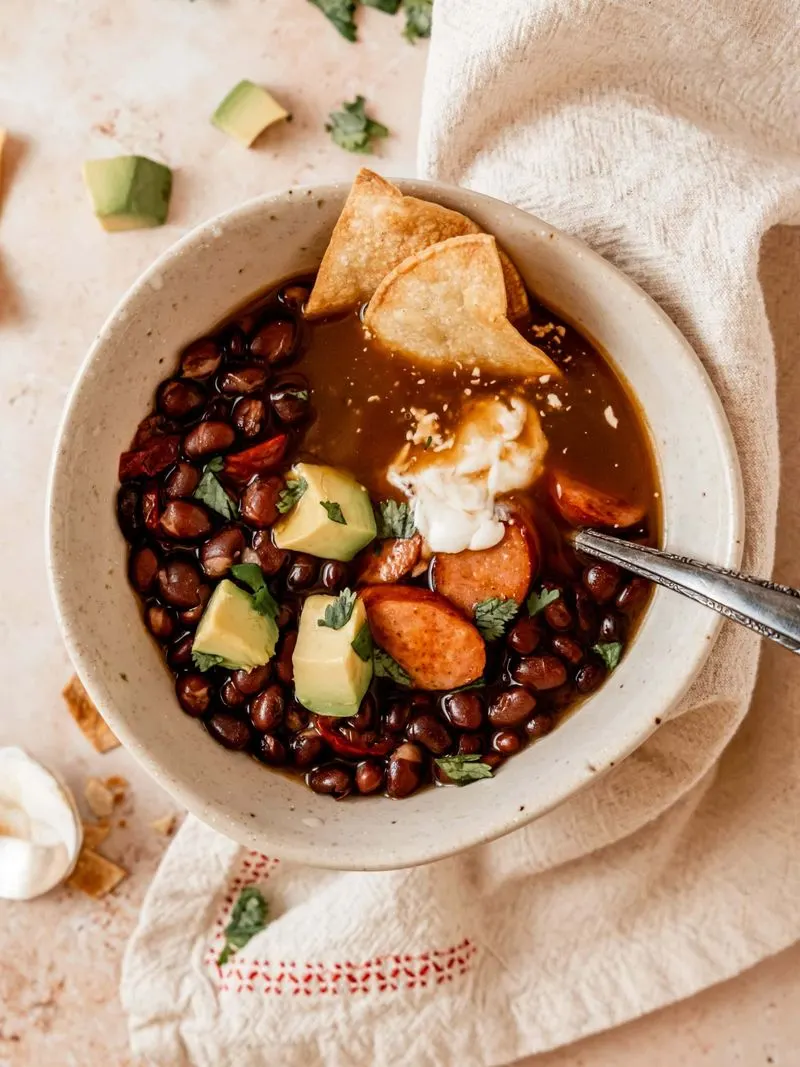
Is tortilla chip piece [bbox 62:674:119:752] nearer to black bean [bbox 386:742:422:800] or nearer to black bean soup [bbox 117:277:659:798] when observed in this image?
black bean soup [bbox 117:277:659:798]

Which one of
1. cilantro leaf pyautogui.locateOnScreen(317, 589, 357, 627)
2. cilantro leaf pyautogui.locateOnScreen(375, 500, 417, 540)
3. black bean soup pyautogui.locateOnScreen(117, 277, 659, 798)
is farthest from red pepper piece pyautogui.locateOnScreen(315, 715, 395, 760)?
cilantro leaf pyautogui.locateOnScreen(375, 500, 417, 540)

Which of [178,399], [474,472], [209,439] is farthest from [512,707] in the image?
[178,399]

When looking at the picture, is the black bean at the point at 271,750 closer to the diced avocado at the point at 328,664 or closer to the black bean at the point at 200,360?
the diced avocado at the point at 328,664

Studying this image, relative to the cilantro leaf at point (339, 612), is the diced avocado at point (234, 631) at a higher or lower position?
lower

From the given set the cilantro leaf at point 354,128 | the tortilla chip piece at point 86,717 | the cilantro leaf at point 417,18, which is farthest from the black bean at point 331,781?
the cilantro leaf at point 417,18

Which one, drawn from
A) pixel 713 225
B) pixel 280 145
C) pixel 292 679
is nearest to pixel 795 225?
pixel 713 225

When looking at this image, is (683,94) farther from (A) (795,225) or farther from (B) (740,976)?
(B) (740,976)
